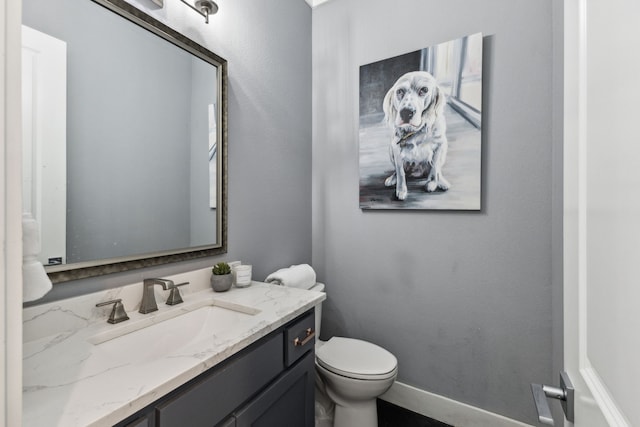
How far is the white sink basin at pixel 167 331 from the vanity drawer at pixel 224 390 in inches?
4.3

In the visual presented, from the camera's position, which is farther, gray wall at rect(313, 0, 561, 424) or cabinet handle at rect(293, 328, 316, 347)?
Result: gray wall at rect(313, 0, 561, 424)

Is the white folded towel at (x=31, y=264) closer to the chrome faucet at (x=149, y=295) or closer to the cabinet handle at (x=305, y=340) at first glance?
the chrome faucet at (x=149, y=295)

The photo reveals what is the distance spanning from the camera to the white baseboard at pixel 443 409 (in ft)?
5.13

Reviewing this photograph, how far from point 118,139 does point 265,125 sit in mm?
799

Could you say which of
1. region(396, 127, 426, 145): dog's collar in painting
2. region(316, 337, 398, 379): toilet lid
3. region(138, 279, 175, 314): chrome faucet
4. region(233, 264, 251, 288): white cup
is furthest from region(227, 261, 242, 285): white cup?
region(396, 127, 426, 145): dog's collar in painting

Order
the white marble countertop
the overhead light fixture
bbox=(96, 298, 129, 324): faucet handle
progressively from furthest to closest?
1. the overhead light fixture
2. bbox=(96, 298, 129, 324): faucet handle
3. the white marble countertop

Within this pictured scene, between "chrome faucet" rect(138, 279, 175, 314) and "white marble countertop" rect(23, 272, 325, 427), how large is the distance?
0.08 feet

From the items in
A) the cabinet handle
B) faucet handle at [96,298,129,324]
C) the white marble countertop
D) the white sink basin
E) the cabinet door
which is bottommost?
the cabinet door

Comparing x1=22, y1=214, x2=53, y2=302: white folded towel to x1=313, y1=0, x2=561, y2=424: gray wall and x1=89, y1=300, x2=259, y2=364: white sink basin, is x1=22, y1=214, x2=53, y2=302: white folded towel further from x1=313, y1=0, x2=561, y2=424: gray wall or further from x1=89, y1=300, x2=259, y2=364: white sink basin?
x1=313, y1=0, x2=561, y2=424: gray wall

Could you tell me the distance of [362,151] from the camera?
1881mm

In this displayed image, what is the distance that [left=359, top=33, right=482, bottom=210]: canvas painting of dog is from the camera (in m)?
1.56

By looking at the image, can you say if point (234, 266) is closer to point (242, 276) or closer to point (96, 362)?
point (242, 276)

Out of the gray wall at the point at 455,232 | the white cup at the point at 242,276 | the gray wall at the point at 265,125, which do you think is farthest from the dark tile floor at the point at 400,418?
the white cup at the point at 242,276

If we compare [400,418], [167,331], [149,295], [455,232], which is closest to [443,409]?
[400,418]
